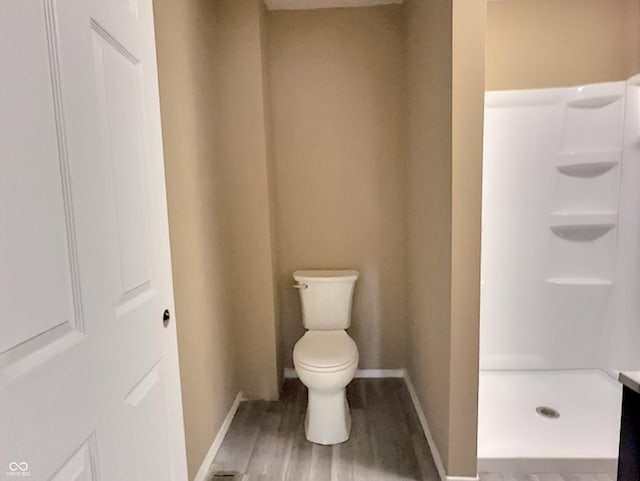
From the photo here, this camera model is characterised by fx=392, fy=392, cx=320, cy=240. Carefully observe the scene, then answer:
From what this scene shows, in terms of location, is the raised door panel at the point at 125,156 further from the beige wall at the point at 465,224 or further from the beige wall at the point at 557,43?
the beige wall at the point at 557,43

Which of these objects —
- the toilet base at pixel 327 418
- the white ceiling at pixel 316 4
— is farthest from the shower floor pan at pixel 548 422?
the white ceiling at pixel 316 4

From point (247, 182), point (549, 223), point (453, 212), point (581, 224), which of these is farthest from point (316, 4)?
point (581, 224)

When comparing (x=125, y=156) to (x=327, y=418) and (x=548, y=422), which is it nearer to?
(x=327, y=418)

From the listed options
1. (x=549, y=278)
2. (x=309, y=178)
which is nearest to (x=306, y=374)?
(x=309, y=178)

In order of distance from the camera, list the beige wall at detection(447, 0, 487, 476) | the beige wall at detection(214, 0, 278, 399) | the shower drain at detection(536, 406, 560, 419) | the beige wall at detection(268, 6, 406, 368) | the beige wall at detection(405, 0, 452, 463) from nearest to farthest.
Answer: the beige wall at detection(447, 0, 487, 476), the beige wall at detection(405, 0, 452, 463), the shower drain at detection(536, 406, 560, 419), the beige wall at detection(214, 0, 278, 399), the beige wall at detection(268, 6, 406, 368)

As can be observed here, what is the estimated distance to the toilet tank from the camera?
2.43 metres

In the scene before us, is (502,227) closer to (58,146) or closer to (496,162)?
(496,162)

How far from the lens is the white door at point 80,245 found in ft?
1.90

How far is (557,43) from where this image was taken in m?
2.33

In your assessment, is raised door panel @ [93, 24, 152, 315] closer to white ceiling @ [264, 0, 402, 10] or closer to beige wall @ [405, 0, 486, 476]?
beige wall @ [405, 0, 486, 476]

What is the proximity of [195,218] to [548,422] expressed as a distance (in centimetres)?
210

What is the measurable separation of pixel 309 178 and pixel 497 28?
144cm

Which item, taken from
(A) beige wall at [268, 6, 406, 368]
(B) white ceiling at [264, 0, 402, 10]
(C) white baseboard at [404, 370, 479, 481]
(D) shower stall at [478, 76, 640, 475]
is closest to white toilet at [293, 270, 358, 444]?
(A) beige wall at [268, 6, 406, 368]

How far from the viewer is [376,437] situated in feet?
6.80
